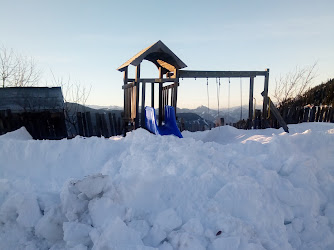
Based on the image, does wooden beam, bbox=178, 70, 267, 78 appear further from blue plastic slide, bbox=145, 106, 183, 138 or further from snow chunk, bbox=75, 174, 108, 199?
snow chunk, bbox=75, 174, 108, 199

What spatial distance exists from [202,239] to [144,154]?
207 centimetres

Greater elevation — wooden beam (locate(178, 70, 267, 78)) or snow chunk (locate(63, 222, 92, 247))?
wooden beam (locate(178, 70, 267, 78))

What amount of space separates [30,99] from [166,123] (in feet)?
28.0

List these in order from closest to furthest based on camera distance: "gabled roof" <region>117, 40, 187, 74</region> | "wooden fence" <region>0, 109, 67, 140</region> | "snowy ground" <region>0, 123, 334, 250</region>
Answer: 1. "snowy ground" <region>0, 123, 334, 250</region>
2. "gabled roof" <region>117, 40, 187, 74</region>
3. "wooden fence" <region>0, 109, 67, 140</region>

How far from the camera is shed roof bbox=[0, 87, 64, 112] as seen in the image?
521 inches

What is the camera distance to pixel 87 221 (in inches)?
122

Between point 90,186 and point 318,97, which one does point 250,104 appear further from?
point 318,97

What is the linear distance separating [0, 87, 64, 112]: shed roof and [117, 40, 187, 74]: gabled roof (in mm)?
5806

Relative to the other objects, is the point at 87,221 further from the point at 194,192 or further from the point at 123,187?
the point at 194,192

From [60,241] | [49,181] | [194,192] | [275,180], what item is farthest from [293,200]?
[49,181]

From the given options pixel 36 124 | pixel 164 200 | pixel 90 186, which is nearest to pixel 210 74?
pixel 36 124

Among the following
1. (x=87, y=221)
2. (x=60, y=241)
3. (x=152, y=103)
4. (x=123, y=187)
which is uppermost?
(x=152, y=103)

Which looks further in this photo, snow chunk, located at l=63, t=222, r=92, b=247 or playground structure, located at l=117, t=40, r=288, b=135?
playground structure, located at l=117, t=40, r=288, b=135

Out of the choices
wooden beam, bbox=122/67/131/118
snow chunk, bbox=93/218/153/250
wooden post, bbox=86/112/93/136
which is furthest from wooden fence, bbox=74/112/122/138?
snow chunk, bbox=93/218/153/250
